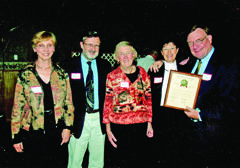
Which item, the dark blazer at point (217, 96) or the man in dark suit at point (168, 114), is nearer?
the dark blazer at point (217, 96)

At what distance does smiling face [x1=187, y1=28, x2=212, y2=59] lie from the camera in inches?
69.0

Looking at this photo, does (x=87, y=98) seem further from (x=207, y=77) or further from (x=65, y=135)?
(x=207, y=77)

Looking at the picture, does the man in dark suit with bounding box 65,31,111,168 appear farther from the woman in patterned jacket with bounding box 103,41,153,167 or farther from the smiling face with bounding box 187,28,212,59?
the smiling face with bounding box 187,28,212,59

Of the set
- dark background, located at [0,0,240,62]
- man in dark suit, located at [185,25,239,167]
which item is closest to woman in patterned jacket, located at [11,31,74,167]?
man in dark suit, located at [185,25,239,167]

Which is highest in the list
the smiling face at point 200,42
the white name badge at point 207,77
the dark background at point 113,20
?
the dark background at point 113,20

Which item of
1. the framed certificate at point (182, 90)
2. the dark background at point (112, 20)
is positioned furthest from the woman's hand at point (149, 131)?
the dark background at point (112, 20)

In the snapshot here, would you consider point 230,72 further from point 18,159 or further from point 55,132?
point 18,159

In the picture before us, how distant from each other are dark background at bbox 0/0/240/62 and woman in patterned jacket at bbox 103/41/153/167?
2.72 metres

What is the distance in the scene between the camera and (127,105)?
1956 mm

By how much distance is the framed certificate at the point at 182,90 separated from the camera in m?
1.77

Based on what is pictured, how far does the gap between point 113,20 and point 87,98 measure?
5.45 meters

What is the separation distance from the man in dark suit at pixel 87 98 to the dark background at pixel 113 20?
2.57 meters

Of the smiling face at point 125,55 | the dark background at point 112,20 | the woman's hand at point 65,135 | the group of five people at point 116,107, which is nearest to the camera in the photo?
the group of five people at point 116,107

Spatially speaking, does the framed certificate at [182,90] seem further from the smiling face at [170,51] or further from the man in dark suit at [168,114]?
the smiling face at [170,51]
